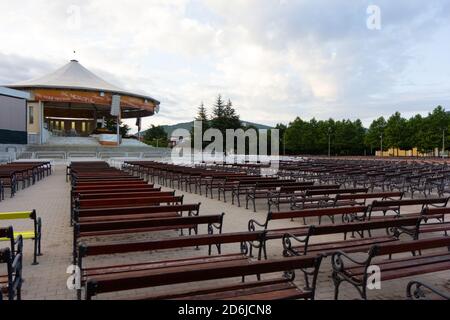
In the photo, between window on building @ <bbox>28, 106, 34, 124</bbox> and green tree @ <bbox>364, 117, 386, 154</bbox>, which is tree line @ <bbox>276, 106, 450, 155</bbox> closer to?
green tree @ <bbox>364, 117, 386, 154</bbox>

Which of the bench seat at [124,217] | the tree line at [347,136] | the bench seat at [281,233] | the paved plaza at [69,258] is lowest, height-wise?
the paved plaza at [69,258]

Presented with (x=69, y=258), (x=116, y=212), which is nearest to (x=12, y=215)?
(x=69, y=258)

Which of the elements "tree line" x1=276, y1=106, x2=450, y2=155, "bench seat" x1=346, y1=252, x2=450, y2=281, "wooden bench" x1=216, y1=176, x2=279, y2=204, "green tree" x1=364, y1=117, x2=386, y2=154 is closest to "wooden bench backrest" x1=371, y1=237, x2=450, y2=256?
"bench seat" x1=346, y1=252, x2=450, y2=281

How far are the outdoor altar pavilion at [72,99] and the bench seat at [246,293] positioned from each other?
46.8 meters

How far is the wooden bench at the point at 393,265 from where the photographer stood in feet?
11.4

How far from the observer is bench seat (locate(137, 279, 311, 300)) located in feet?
9.77

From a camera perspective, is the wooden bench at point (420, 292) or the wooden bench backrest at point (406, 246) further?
the wooden bench backrest at point (406, 246)

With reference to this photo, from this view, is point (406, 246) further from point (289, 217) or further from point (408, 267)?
point (289, 217)

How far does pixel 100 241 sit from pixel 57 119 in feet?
227

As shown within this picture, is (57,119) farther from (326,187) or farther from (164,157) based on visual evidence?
(326,187)

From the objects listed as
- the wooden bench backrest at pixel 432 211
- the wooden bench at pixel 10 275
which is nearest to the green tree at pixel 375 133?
the wooden bench backrest at pixel 432 211

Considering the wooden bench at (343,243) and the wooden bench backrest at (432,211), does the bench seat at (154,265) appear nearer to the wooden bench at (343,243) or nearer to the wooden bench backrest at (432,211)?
the wooden bench at (343,243)
